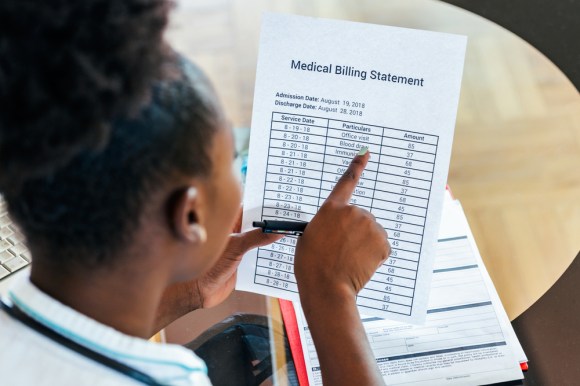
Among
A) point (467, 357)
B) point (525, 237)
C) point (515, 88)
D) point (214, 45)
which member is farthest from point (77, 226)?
point (214, 45)

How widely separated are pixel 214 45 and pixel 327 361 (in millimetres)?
902

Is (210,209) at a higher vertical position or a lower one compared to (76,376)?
higher

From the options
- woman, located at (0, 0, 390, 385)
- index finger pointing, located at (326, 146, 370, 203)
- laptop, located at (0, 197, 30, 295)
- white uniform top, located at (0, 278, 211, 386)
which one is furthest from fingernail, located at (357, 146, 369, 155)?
laptop, located at (0, 197, 30, 295)

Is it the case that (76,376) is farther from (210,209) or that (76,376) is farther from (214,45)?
(214,45)

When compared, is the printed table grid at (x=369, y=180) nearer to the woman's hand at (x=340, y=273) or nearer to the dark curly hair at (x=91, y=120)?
the woman's hand at (x=340, y=273)

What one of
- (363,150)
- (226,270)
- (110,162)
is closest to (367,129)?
(363,150)

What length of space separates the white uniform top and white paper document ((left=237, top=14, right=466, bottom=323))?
29 centimetres

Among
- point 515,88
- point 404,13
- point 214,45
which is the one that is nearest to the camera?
point 515,88

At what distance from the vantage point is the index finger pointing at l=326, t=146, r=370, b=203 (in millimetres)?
841

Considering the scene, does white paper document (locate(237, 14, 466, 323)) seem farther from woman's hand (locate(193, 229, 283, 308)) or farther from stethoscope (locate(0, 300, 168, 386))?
stethoscope (locate(0, 300, 168, 386))

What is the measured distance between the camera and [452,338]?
0.87 m

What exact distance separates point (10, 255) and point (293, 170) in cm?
38

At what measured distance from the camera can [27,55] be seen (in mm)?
500

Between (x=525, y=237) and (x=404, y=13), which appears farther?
(x=404, y=13)
